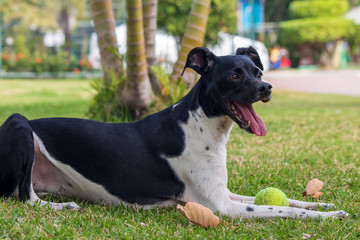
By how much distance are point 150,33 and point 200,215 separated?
498cm

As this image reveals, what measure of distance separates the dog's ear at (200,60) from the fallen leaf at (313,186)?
4.68 feet

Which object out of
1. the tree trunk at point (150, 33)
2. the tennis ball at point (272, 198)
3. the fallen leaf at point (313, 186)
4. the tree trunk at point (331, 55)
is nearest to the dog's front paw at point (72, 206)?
the tennis ball at point (272, 198)

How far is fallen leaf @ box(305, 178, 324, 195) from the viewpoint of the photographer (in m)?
4.02

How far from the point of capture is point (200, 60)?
11.5 ft

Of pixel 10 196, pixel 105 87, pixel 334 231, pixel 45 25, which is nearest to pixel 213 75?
pixel 334 231

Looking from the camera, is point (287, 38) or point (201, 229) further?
point (287, 38)

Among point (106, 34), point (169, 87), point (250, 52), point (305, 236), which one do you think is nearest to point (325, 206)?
point (305, 236)

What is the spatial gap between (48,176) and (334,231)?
201 centimetres

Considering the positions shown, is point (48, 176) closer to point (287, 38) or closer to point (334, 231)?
point (334, 231)

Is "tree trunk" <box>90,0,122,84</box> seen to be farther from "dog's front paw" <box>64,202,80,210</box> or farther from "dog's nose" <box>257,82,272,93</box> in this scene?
"dog's nose" <box>257,82,272,93</box>

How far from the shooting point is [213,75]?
336 cm

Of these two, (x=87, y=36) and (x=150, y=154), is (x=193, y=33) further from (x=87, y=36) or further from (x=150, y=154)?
(x=87, y=36)

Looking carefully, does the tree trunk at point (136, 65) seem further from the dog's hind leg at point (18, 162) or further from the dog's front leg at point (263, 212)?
the dog's front leg at point (263, 212)

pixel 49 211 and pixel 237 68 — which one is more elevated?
pixel 237 68
